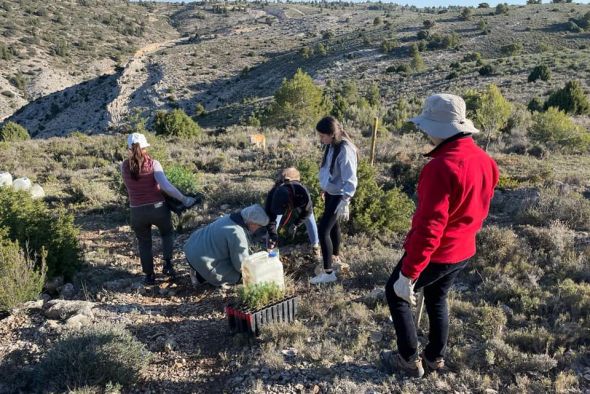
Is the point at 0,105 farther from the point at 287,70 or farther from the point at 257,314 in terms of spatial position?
the point at 257,314

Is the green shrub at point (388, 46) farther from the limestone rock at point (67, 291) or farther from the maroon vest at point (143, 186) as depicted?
the limestone rock at point (67, 291)

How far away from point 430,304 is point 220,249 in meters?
2.29

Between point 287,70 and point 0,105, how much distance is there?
29.9 m

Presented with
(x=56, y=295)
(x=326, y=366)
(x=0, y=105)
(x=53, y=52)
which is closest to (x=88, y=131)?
(x=0, y=105)

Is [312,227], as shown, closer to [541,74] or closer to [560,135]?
[560,135]

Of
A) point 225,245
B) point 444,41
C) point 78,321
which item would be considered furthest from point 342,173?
point 444,41

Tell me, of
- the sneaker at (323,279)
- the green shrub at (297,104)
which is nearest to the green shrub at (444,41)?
the green shrub at (297,104)

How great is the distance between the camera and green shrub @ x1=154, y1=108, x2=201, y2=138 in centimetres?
1881

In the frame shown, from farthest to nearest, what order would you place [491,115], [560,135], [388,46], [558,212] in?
[388,46], [491,115], [560,135], [558,212]

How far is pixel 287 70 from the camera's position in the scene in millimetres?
45844

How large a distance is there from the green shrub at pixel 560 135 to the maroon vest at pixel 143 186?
11.1m

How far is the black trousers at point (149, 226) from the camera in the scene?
4.72m

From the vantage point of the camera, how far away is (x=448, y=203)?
2.40 meters

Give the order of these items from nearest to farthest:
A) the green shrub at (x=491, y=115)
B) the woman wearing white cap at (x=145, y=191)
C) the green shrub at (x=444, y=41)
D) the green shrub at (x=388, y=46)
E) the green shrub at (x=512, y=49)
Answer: the woman wearing white cap at (x=145, y=191)
the green shrub at (x=491, y=115)
the green shrub at (x=512, y=49)
the green shrub at (x=444, y=41)
the green shrub at (x=388, y=46)
